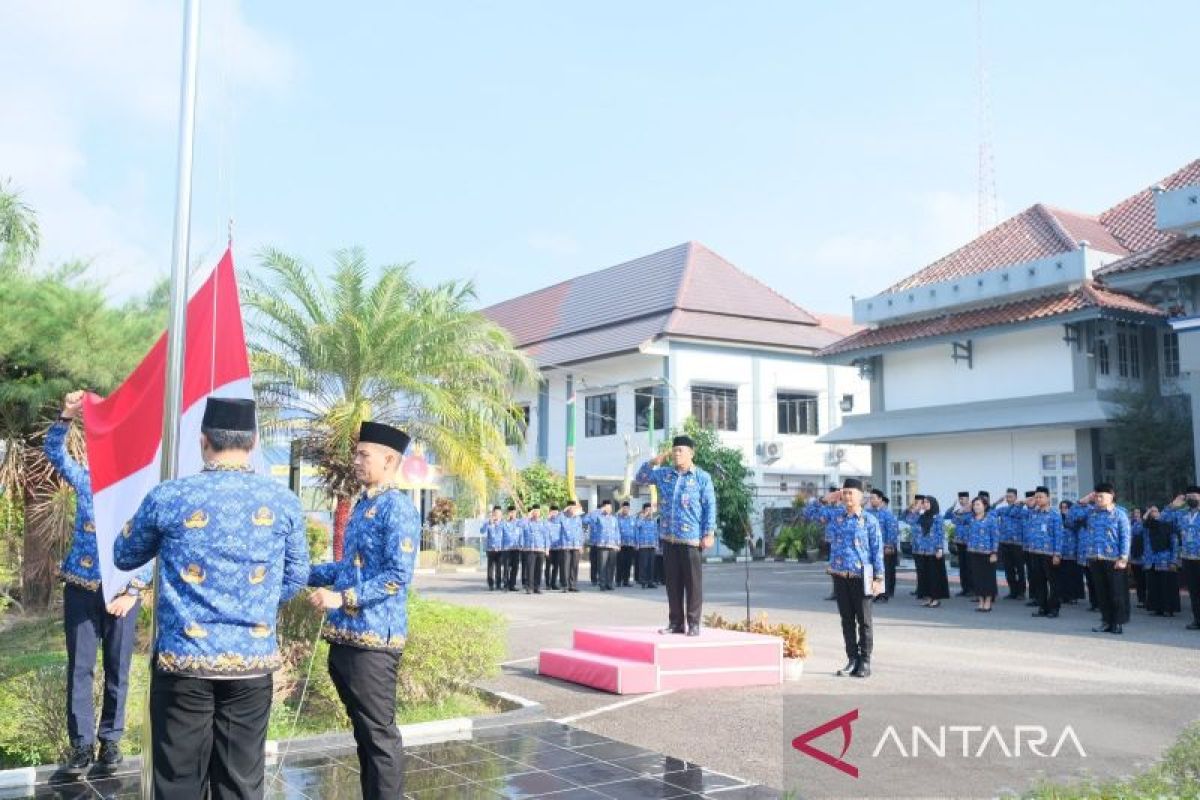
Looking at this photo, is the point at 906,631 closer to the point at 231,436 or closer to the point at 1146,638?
the point at 1146,638

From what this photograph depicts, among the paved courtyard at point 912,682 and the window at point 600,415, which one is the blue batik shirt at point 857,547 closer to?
the paved courtyard at point 912,682

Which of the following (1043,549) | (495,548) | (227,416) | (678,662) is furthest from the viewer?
(495,548)

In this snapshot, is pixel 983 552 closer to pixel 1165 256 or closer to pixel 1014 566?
pixel 1014 566

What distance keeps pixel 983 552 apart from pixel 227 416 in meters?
15.4

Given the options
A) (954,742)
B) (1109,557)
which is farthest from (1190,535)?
(954,742)

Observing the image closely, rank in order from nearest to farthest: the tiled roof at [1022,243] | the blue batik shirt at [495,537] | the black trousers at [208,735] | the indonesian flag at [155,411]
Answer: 1. the black trousers at [208,735]
2. the indonesian flag at [155,411]
3. the blue batik shirt at [495,537]
4. the tiled roof at [1022,243]

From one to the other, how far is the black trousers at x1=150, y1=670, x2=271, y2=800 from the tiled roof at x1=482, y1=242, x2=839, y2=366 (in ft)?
98.8

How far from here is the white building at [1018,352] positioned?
23688mm

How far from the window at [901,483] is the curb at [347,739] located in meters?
21.7

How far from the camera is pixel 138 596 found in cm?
578

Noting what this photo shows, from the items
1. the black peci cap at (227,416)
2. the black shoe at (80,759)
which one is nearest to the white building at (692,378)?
the black shoe at (80,759)

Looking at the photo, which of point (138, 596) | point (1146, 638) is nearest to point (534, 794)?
point (138, 596)

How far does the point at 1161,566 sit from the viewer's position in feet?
52.4

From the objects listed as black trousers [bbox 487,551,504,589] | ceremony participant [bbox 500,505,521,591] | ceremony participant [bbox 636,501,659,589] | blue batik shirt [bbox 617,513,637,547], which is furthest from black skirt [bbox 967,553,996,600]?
Answer: black trousers [bbox 487,551,504,589]
